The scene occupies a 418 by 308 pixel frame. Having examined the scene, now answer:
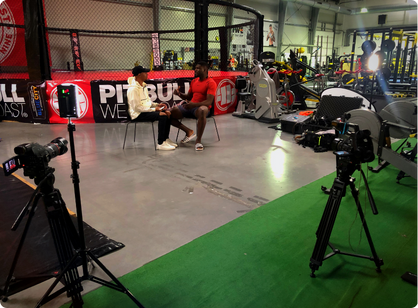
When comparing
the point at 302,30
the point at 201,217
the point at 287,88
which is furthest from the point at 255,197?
the point at 302,30

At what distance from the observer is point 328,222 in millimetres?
1664

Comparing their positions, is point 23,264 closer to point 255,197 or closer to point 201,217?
point 201,217

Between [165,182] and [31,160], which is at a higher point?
[31,160]

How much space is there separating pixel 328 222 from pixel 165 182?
1.80 metres

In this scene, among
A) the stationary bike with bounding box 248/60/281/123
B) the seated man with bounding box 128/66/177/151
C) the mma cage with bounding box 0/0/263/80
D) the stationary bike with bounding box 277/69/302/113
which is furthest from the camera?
the stationary bike with bounding box 277/69/302/113

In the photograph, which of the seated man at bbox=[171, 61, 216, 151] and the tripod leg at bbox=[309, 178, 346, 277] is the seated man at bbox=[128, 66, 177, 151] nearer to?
the seated man at bbox=[171, 61, 216, 151]

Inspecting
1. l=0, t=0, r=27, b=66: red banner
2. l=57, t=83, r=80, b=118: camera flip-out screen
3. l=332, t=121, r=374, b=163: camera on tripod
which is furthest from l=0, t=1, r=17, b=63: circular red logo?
l=332, t=121, r=374, b=163: camera on tripod

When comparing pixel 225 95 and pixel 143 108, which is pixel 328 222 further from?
pixel 225 95

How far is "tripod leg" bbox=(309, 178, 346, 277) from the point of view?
163 cm

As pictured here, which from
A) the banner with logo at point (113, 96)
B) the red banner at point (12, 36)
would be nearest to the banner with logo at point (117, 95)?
the banner with logo at point (113, 96)

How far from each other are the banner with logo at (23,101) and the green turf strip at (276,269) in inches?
199

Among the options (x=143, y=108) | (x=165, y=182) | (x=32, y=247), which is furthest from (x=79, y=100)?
(x=32, y=247)

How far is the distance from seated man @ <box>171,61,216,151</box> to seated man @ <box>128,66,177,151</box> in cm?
30

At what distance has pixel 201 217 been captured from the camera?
7.84ft
